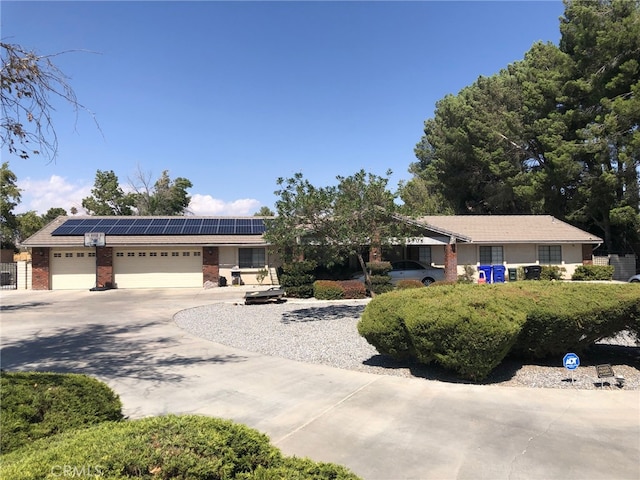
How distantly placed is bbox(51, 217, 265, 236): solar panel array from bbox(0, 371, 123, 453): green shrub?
22112 millimetres

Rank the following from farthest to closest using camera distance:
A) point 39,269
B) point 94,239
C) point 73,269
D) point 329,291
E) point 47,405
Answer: point 73,269
point 39,269
point 94,239
point 329,291
point 47,405

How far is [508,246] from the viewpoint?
86.6 ft

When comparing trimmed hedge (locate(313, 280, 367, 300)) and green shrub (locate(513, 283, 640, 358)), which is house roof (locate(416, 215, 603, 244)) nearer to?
trimmed hedge (locate(313, 280, 367, 300))

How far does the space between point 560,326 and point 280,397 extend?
4500 mm

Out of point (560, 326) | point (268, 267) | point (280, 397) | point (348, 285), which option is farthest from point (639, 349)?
point (268, 267)

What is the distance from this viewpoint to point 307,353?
8969mm

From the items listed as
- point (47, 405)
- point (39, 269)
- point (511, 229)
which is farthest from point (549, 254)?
point (39, 269)

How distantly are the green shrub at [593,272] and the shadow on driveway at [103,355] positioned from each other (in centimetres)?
2457

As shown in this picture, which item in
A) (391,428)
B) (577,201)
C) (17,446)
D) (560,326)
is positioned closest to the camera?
(17,446)

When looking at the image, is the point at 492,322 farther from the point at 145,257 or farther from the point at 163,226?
the point at 163,226

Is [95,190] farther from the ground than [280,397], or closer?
farther from the ground

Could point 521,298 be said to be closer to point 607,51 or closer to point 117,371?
point 117,371

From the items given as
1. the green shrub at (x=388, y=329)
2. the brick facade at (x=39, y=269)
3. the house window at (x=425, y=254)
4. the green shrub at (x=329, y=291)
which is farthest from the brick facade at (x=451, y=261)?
the brick facade at (x=39, y=269)

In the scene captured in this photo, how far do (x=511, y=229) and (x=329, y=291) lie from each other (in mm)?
14684
